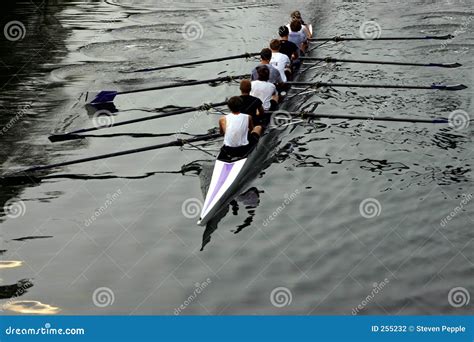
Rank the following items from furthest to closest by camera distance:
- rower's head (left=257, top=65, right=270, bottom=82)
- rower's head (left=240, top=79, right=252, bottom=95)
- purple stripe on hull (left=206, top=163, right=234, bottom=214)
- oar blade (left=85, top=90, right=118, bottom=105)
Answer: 1. oar blade (left=85, top=90, right=118, bottom=105)
2. rower's head (left=257, top=65, right=270, bottom=82)
3. rower's head (left=240, top=79, right=252, bottom=95)
4. purple stripe on hull (left=206, top=163, right=234, bottom=214)

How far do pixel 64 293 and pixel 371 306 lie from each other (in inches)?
230

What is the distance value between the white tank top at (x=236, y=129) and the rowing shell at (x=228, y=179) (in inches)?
18.7

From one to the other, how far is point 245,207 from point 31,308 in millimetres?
5680

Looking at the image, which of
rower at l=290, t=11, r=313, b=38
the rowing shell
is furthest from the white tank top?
rower at l=290, t=11, r=313, b=38

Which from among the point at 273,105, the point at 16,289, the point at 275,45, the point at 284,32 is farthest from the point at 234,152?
the point at 284,32

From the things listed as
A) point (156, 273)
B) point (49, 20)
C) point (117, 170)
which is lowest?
point (49, 20)

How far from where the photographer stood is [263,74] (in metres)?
18.8

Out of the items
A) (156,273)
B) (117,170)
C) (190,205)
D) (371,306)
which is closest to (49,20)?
(117,170)

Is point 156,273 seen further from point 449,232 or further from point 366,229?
point 449,232

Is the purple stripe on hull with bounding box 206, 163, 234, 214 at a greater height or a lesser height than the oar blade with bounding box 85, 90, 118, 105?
greater

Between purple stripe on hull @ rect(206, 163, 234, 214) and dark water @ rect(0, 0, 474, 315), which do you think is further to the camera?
purple stripe on hull @ rect(206, 163, 234, 214)

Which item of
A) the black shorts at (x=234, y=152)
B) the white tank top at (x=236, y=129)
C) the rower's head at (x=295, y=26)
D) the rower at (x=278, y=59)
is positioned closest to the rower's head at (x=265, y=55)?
the rower at (x=278, y=59)

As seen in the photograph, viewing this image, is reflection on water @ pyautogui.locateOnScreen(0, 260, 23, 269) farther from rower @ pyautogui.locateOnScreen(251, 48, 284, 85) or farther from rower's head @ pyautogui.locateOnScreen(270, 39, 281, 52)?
rower's head @ pyautogui.locateOnScreen(270, 39, 281, 52)

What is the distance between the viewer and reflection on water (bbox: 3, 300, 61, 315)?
38.9ft
